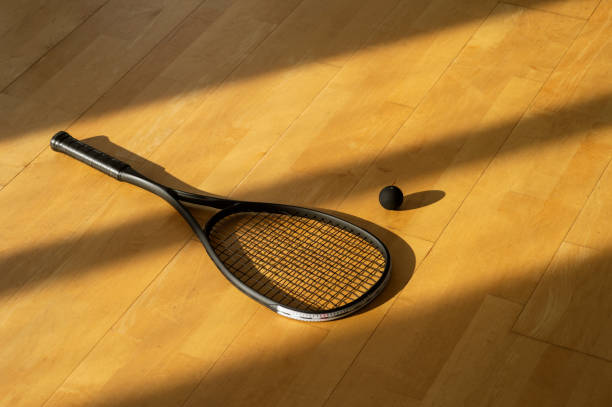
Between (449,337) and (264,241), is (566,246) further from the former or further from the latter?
(264,241)

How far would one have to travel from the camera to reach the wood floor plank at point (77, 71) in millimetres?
2398

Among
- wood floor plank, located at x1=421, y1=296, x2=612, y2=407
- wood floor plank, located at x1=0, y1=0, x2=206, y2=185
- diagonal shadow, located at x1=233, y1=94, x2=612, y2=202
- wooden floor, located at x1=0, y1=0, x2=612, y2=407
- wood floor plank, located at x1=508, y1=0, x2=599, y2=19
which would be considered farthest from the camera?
wood floor plank, located at x1=508, y1=0, x2=599, y2=19

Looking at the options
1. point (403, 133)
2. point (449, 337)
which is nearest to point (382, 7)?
point (403, 133)

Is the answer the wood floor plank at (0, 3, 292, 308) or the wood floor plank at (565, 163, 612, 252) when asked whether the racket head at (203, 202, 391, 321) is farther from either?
the wood floor plank at (565, 163, 612, 252)

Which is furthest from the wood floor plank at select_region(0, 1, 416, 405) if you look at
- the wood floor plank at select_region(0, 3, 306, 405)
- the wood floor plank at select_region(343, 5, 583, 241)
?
the wood floor plank at select_region(343, 5, 583, 241)

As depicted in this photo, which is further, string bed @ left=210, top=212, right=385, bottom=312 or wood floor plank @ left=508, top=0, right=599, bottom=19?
wood floor plank @ left=508, top=0, right=599, bottom=19

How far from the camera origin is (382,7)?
266cm

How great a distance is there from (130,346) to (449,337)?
2.22 ft

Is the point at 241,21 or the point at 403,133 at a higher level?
the point at 241,21

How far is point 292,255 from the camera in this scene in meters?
1.92

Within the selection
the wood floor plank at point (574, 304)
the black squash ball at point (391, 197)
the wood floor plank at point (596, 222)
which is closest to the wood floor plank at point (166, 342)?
the black squash ball at point (391, 197)

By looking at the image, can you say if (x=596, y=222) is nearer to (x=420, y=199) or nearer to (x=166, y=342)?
(x=420, y=199)

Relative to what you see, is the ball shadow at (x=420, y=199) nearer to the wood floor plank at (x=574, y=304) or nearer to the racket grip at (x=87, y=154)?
the wood floor plank at (x=574, y=304)

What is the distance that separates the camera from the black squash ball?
200cm
